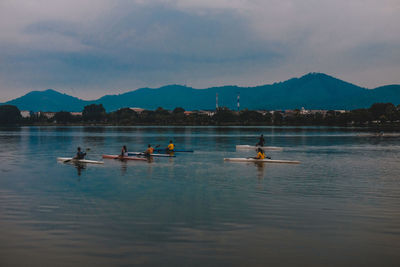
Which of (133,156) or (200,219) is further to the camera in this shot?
(133,156)

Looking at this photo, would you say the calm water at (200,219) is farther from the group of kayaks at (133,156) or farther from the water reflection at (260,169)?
the group of kayaks at (133,156)

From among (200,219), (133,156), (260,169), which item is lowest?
(200,219)

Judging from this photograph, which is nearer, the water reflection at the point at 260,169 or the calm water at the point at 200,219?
the calm water at the point at 200,219

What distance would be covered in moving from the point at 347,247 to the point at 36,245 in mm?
10707

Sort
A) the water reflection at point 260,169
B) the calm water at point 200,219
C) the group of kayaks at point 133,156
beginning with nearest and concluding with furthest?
1. the calm water at point 200,219
2. the water reflection at point 260,169
3. the group of kayaks at point 133,156

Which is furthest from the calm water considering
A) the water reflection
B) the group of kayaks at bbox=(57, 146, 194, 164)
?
the group of kayaks at bbox=(57, 146, 194, 164)

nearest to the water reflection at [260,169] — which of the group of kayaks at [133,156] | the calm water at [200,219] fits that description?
the calm water at [200,219]

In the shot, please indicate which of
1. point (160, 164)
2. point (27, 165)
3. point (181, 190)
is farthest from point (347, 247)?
point (27, 165)

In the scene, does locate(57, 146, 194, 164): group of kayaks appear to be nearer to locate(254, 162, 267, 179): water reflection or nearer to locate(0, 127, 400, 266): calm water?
locate(0, 127, 400, 266): calm water

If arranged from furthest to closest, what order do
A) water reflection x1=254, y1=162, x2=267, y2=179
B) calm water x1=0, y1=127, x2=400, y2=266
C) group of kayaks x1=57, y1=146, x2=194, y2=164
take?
group of kayaks x1=57, y1=146, x2=194, y2=164 < water reflection x1=254, y1=162, x2=267, y2=179 < calm water x1=0, y1=127, x2=400, y2=266

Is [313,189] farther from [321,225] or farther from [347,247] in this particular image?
[347,247]

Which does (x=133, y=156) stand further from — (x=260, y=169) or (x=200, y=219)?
(x=200, y=219)

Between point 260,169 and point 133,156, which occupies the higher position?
point 133,156

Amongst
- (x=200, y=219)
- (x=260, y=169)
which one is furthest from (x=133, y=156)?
(x=200, y=219)
